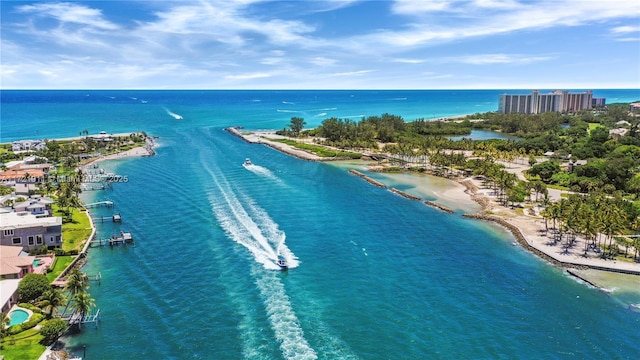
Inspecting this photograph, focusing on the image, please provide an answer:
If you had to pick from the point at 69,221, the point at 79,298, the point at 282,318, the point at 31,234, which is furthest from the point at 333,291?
the point at 69,221

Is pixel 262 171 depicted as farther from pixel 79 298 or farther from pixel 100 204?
pixel 79 298

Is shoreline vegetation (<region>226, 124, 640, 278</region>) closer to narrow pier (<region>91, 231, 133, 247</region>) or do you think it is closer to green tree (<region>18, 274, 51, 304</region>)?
narrow pier (<region>91, 231, 133, 247</region>)

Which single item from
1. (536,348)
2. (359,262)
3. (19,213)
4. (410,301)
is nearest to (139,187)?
(19,213)

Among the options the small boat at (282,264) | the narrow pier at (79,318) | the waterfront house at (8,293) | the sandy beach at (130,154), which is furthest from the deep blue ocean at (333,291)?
the sandy beach at (130,154)

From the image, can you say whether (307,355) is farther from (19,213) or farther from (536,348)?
(19,213)

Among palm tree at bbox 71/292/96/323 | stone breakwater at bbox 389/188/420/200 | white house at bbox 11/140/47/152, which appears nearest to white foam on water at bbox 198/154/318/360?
palm tree at bbox 71/292/96/323
